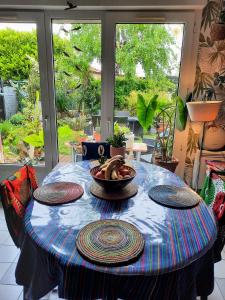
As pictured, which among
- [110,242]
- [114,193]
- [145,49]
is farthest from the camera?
[145,49]

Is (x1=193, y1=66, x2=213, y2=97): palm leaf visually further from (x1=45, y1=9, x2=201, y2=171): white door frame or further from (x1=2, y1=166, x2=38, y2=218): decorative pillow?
(x1=2, y1=166, x2=38, y2=218): decorative pillow

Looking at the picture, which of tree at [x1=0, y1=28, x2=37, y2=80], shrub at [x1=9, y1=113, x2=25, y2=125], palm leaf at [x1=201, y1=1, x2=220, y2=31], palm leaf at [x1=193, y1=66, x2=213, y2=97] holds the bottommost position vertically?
shrub at [x1=9, y1=113, x2=25, y2=125]

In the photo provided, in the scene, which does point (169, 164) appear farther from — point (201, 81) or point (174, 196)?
point (174, 196)

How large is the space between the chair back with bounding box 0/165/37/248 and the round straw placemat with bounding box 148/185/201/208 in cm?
79

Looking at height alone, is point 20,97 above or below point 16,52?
below

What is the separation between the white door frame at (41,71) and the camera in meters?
2.50

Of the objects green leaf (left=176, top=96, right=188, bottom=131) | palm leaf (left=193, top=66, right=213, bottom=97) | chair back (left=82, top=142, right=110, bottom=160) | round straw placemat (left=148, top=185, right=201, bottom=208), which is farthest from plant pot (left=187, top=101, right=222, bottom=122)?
round straw placemat (left=148, top=185, right=201, bottom=208)

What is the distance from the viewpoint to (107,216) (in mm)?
1215

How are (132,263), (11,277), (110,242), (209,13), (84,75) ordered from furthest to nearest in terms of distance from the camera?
(84,75) → (209,13) → (11,277) → (110,242) → (132,263)

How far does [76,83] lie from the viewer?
2.76 m

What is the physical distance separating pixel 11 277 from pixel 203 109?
219cm

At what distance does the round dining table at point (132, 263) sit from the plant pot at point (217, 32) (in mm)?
1899

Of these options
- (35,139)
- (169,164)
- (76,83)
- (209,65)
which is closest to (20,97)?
(35,139)

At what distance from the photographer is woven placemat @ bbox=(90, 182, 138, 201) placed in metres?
1.39
